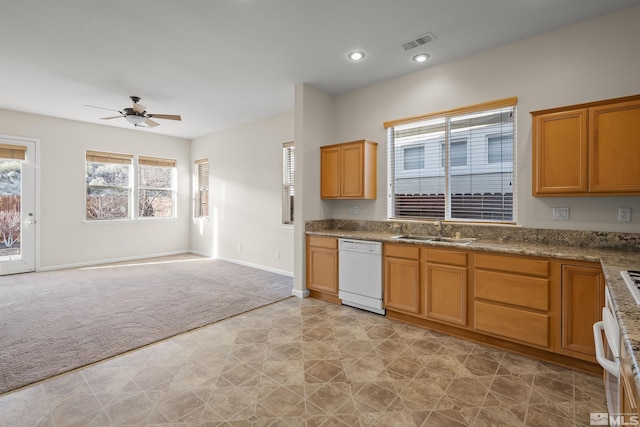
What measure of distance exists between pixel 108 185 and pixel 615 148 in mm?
8201

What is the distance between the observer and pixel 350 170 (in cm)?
425

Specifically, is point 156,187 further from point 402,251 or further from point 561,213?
point 561,213

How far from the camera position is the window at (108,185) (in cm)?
651

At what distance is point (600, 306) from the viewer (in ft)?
7.54

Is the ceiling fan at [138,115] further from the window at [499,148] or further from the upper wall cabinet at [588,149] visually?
the upper wall cabinet at [588,149]

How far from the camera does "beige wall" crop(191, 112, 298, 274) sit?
19.1 feet

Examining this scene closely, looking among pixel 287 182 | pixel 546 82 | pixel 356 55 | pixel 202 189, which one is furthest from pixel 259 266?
pixel 546 82

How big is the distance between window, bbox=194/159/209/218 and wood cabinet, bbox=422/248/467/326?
593cm

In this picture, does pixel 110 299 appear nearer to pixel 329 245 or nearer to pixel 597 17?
pixel 329 245

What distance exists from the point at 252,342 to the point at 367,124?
3196mm

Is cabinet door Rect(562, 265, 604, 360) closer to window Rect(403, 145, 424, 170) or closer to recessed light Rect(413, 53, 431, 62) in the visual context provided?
window Rect(403, 145, 424, 170)

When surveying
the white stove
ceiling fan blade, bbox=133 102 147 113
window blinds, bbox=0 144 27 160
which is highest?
ceiling fan blade, bbox=133 102 147 113

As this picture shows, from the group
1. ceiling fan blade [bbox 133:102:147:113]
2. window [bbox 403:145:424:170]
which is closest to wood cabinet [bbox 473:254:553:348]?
window [bbox 403:145:424:170]

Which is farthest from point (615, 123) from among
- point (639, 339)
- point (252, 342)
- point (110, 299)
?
point (110, 299)
